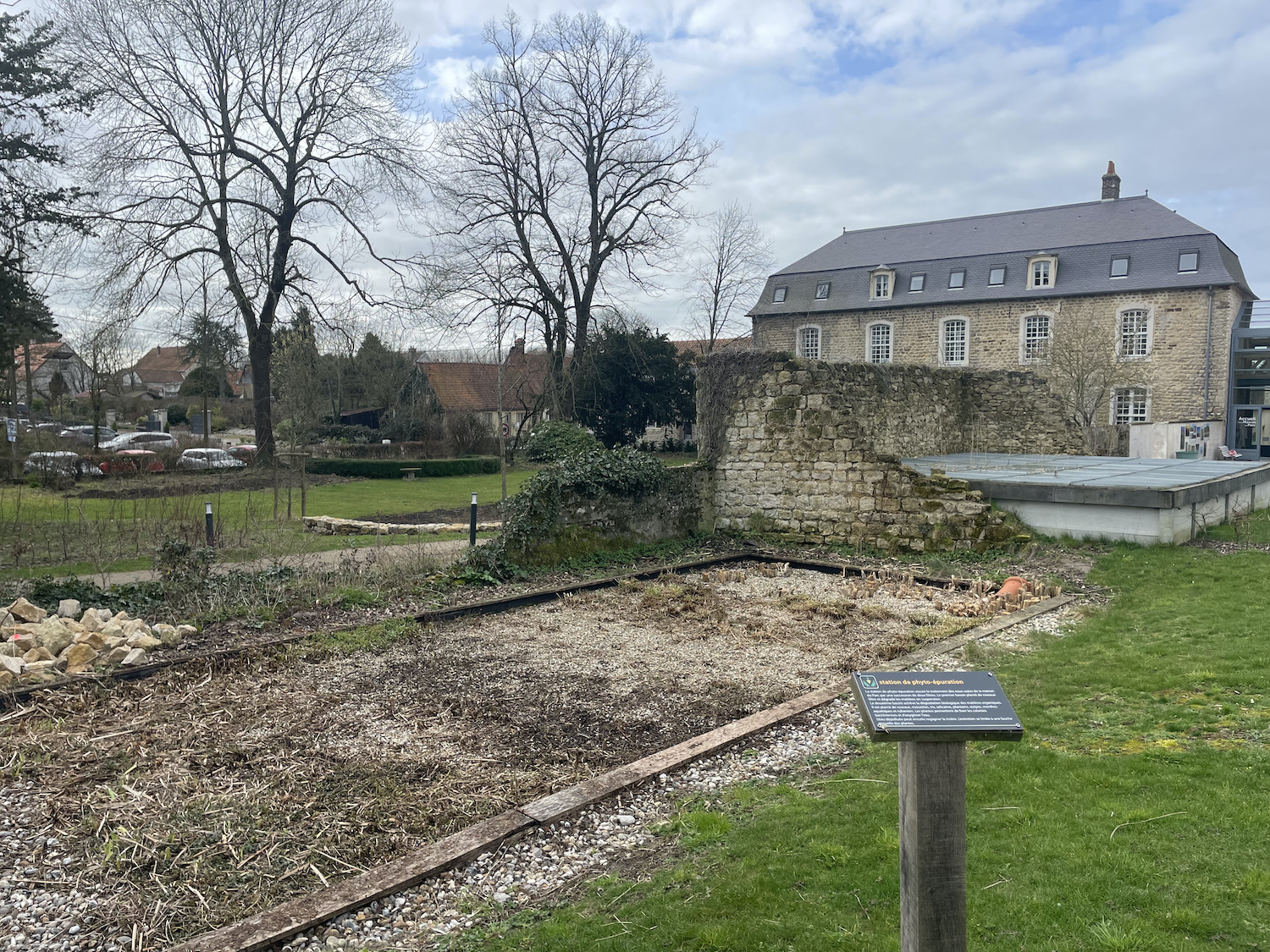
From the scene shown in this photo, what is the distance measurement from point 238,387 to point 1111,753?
62.2 m

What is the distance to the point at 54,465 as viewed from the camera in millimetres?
18344

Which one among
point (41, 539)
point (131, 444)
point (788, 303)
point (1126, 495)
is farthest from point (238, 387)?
point (1126, 495)

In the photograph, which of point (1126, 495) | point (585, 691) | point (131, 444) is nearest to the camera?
point (585, 691)

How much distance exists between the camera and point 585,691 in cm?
566

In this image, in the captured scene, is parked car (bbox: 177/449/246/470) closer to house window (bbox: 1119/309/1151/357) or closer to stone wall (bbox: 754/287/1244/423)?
stone wall (bbox: 754/287/1244/423)

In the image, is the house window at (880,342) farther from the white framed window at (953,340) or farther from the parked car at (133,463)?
the parked car at (133,463)

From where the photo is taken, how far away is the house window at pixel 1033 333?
3372 centimetres

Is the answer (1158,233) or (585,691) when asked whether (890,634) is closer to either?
(585,691)

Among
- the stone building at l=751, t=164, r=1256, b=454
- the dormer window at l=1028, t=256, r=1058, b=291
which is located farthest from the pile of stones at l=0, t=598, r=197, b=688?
the dormer window at l=1028, t=256, r=1058, b=291

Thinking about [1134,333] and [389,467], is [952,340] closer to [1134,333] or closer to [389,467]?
[1134,333]

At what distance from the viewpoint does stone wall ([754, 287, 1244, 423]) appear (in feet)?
98.5

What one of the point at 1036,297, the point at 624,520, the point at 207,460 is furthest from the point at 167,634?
the point at 1036,297

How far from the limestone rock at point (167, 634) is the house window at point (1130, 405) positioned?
3270 cm

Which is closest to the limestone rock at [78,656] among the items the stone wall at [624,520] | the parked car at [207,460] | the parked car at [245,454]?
the stone wall at [624,520]
